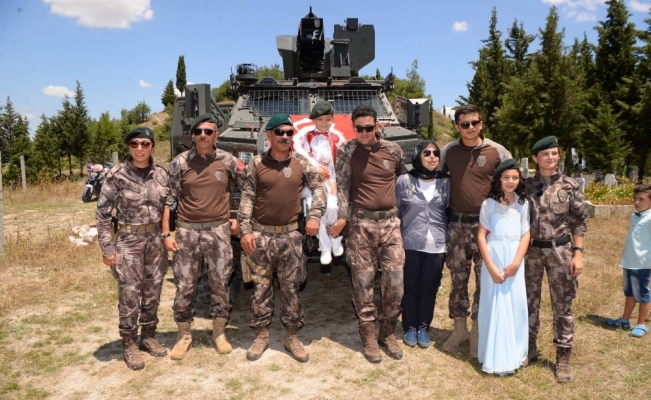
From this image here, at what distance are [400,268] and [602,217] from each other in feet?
→ 29.7

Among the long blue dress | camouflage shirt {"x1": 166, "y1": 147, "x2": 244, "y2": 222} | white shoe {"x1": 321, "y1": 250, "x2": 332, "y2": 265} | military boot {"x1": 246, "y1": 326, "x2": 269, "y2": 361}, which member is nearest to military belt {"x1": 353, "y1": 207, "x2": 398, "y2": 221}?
white shoe {"x1": 321, "y1": 250, "x2": 332, "y2": 265}

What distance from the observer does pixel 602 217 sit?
1105 centimetres

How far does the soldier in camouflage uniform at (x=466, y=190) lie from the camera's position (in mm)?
4102

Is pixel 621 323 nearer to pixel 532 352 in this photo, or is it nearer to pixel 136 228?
pixel 532 352

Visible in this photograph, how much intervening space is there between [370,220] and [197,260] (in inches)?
A: 60.9

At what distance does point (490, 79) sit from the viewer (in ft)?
65.8

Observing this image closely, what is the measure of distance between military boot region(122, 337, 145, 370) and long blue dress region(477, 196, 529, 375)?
9.38ft

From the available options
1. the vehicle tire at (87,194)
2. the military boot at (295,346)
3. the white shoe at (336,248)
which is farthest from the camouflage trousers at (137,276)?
the vehicle tire at (87,194)

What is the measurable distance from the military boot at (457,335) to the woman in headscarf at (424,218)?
0.69ft

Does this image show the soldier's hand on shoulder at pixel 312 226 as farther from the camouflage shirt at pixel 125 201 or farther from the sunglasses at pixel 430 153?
the camouflage shirt at pixel 125 201

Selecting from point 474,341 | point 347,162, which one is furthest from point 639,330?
point 347,162

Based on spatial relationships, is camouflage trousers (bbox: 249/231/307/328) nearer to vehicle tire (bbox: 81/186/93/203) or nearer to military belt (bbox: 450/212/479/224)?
military belt (bbox: 450/212/479/224)

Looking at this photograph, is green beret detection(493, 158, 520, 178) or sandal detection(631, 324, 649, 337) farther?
sandal detection(631, 324, 649, 337)

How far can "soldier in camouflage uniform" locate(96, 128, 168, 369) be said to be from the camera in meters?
3.98
